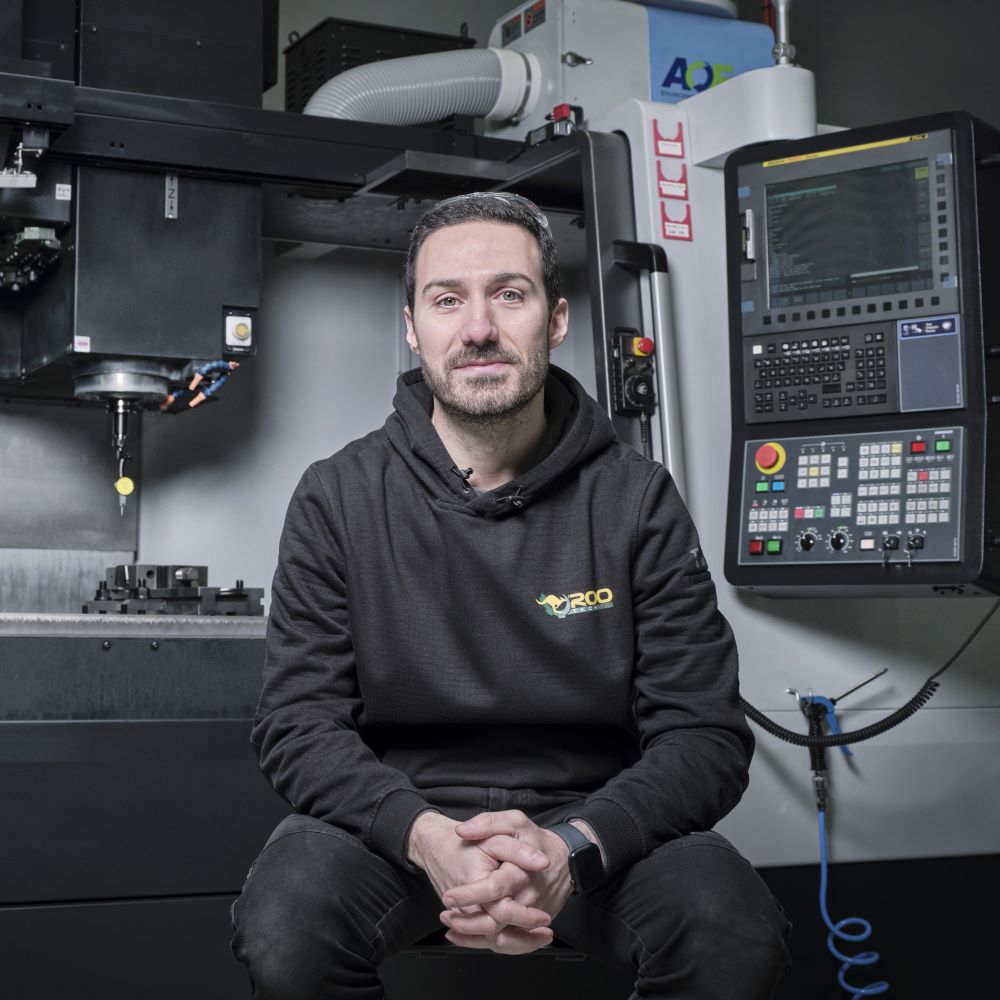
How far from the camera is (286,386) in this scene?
334 cm

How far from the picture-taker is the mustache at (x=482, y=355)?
1694 millimetres

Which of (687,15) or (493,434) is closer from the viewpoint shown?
(493,434)

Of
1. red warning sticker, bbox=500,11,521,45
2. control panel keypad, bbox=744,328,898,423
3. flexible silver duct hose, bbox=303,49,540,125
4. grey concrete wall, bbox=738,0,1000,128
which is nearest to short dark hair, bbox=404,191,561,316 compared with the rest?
control panel keypad, bbox=744,328,898,423

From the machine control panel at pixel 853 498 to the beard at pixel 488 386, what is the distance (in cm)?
93

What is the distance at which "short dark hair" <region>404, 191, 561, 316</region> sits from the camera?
5.81 ft

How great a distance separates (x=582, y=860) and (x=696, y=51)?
220 centimetres

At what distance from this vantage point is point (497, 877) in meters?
1.35

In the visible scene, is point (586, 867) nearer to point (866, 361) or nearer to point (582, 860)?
point (582, 860)

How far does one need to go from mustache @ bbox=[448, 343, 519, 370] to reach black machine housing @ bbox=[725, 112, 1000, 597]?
97 centimetres

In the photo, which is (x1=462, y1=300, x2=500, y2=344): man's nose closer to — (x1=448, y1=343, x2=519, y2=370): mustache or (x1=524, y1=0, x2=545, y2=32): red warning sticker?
(x1=448, y1=343, x2=519, y2=370): mustache

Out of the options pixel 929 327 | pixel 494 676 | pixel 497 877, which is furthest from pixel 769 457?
pixel 497 877

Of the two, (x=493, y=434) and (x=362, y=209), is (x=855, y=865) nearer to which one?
(x=493, y=434)

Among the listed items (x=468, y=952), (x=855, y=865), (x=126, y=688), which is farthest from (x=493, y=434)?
(x=855, y=865)

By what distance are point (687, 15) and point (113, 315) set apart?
4.92ft
